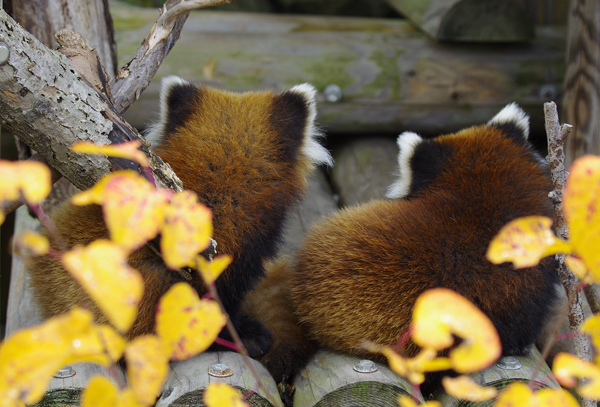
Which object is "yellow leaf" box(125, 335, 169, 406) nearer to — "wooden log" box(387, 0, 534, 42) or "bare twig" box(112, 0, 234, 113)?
"bare twig" box(112, 0, 234, 113)

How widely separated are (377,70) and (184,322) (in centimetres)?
312

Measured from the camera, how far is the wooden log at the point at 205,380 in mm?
1564

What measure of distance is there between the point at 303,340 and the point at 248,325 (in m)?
0.24

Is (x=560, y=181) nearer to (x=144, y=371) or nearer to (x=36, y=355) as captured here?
(x=144, y=371)

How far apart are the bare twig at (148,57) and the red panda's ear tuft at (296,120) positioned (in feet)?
1.47

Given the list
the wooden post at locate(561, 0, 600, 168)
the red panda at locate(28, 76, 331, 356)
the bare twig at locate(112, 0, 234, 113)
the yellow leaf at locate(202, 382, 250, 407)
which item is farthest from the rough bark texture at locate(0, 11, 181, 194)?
the wooden post at locate(561, 0, 600, 168)

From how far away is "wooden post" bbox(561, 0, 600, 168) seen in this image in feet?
9.66

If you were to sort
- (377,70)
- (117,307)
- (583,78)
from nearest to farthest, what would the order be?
(117,307), (583,78), (377,70)

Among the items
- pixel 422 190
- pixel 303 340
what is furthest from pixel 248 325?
pixel 422 190

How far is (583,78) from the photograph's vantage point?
3.03 metres

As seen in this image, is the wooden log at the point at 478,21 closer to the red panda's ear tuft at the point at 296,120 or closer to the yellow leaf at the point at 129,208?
the red panda's ear tuft at the point at 296,120

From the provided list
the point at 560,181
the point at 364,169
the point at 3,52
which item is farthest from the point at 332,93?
the point at 3,52

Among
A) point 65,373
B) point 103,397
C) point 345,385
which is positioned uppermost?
point 103,397

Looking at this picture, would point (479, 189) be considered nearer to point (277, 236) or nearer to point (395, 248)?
point (395, 248)
